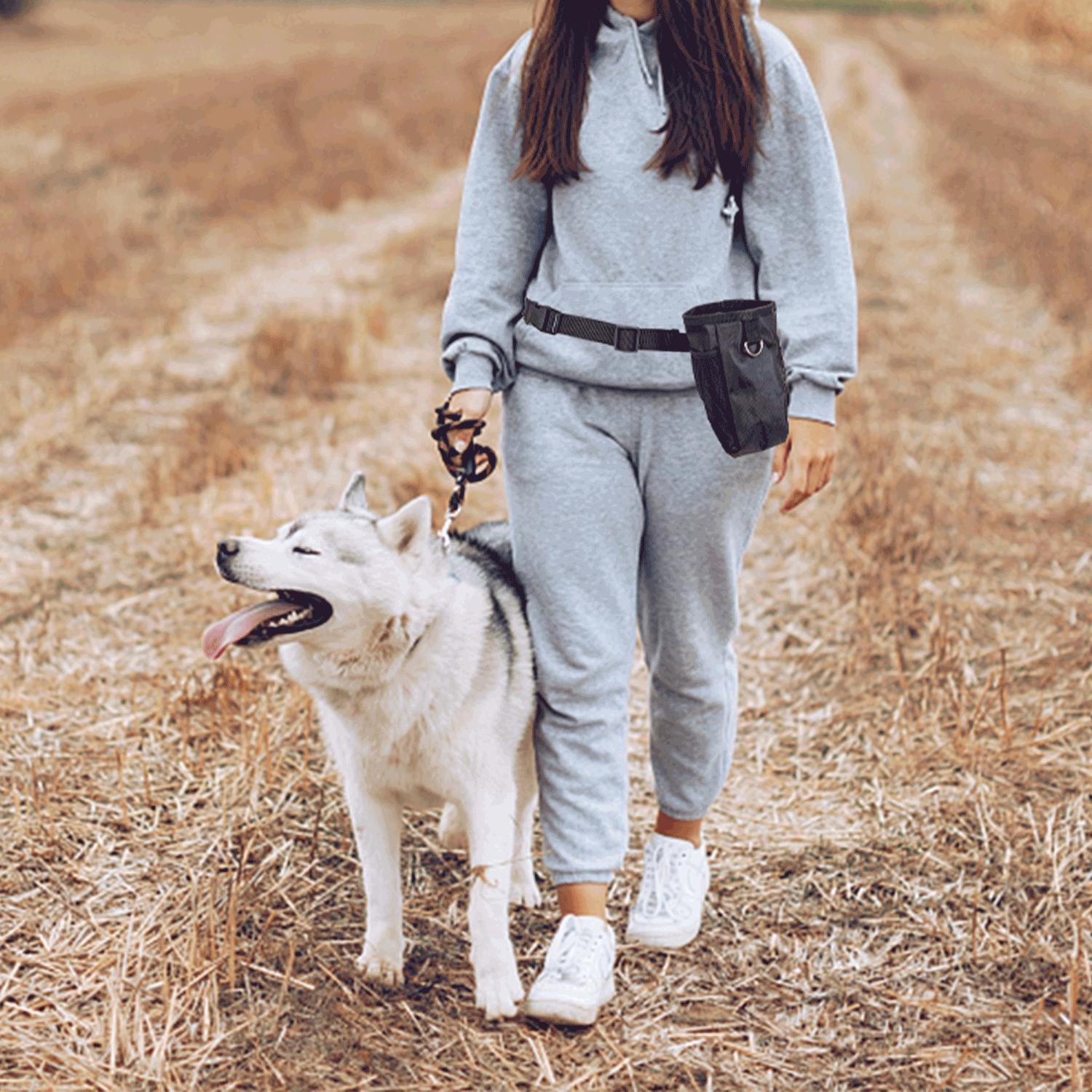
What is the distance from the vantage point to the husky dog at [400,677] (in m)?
2.59

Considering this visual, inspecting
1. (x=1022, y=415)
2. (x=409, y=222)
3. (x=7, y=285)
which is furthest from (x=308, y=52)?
(x=1022, y=415)

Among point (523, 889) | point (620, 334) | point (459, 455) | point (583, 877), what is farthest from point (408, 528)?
point (523, 889)

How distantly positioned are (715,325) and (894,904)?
4.98 ft

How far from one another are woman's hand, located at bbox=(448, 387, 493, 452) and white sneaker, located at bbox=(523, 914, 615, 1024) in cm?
103

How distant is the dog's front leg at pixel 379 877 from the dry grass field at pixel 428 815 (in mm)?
64

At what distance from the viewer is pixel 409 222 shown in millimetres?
12180

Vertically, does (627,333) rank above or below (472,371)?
above

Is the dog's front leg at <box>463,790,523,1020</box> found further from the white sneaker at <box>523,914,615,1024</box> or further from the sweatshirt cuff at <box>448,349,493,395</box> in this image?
the sweatshirt cuff at <box>448,349,493,395</box>

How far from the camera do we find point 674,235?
2629mm

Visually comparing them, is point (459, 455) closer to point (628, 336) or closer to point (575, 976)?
point (628, 336)

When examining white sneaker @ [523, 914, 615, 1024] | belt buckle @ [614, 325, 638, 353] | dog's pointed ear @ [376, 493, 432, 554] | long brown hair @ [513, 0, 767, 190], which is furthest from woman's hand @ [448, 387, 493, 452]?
white sneaker @ [523, 914, 615, 1024]

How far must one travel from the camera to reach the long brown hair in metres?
2.59

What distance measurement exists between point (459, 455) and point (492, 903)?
3.01 ft

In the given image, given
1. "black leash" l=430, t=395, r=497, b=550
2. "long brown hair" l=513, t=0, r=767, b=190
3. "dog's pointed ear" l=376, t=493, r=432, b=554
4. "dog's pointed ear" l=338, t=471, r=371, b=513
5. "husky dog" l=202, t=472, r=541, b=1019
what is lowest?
"husky dog" l=202, t=472, r=541, b=1019
